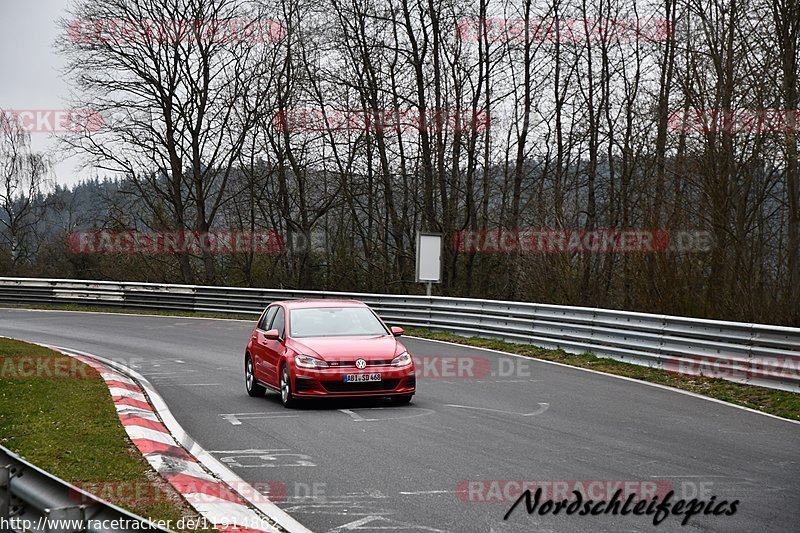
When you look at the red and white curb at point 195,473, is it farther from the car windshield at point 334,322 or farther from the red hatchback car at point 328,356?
the car windshield at point 334,322

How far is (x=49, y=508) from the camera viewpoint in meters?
4.36

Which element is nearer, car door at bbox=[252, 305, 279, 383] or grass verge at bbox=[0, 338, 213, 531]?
grass verge at bbox=[0, 338, 213, 531]

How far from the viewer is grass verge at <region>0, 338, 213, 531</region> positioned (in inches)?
276

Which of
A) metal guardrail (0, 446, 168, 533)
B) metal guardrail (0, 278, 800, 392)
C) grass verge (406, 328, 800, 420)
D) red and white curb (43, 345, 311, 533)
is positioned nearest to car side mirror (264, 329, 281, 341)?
red and white curb (43, 345, 311, 533)

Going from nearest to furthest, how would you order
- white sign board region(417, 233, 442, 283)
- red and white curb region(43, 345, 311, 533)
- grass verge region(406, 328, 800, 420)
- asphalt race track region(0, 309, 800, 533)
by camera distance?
1. red and white curb region(43, 345, 311, 533)
2. asphalt race track region(0, 309, 800, 533)
3. grass verge region(406, 328, 800, 420)
4. white sign board region(417, 233, 442, 283)

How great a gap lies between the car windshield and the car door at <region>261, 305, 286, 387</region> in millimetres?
197

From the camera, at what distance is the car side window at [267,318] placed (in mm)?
14594

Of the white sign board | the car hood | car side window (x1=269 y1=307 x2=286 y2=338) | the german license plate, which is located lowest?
the german license plate

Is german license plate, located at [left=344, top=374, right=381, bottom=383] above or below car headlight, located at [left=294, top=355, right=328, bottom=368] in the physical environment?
below

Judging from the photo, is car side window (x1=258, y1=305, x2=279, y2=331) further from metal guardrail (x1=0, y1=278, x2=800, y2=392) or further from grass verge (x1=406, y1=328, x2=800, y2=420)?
metal guardrail (x1=0, y1=278, x2=800, y2=392)

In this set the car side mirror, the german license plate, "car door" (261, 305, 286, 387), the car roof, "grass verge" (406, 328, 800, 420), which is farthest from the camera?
A: the car roof

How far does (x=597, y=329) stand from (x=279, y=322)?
7.49 metres

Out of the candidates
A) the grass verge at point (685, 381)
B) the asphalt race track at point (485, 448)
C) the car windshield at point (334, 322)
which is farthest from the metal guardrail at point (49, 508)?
the grass verge at point (685, 381)

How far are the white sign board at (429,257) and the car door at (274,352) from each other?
12.8 meters
